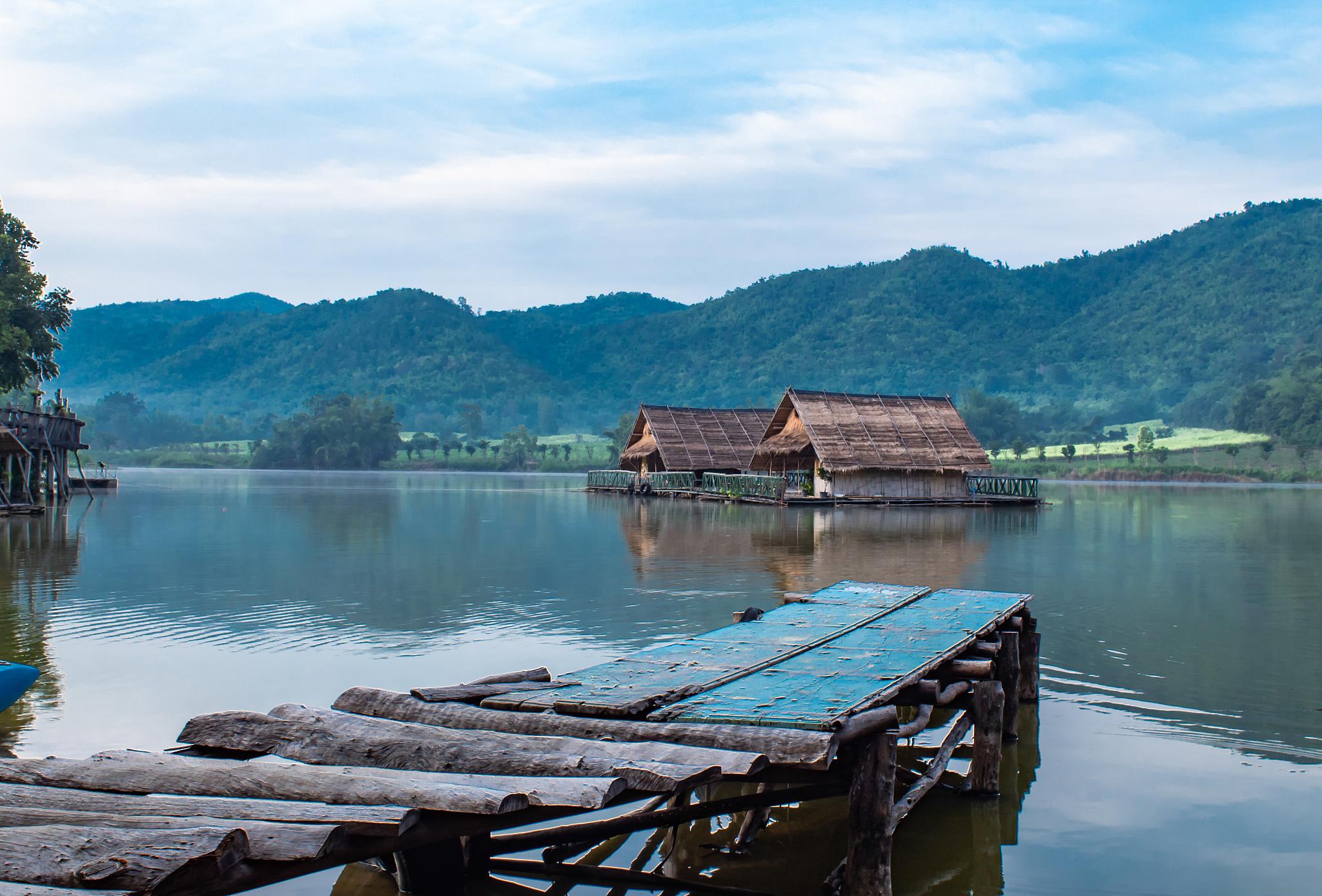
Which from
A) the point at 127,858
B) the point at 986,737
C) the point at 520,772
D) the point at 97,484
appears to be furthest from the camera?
the point at 97,484

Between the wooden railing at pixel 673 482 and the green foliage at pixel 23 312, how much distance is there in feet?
72.0

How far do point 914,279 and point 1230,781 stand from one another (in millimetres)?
159050

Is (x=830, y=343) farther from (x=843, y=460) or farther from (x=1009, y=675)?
(x=1009, y=675)

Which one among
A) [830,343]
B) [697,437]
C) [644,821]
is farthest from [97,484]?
[830,343]

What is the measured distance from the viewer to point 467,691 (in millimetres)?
6176

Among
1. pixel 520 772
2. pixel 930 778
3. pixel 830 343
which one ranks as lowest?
pixel 930 778

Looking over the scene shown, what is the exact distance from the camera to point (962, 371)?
148m

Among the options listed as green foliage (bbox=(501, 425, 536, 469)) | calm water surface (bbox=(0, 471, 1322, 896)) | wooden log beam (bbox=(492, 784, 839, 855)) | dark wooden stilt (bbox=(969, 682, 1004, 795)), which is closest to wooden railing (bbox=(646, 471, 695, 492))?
calm water surface (bbox=(0, 471, 1322, 896))

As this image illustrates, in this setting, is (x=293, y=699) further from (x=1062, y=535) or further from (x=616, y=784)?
(x=1062, y=535)

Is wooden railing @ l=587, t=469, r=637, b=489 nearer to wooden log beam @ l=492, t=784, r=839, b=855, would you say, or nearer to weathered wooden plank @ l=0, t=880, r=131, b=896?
wooden log beam @ l=492, t=784, r=839, b=855

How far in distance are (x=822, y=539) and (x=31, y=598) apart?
14922mm

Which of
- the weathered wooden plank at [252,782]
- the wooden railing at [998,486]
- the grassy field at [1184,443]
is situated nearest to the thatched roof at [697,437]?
the wooden railing at [998,486]

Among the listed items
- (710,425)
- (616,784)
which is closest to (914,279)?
(710,425)

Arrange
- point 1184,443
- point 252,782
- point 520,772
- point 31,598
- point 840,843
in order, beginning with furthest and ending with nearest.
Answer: point 1184,443, point 31,598, point 840,843, point 520,772, point 252,782
